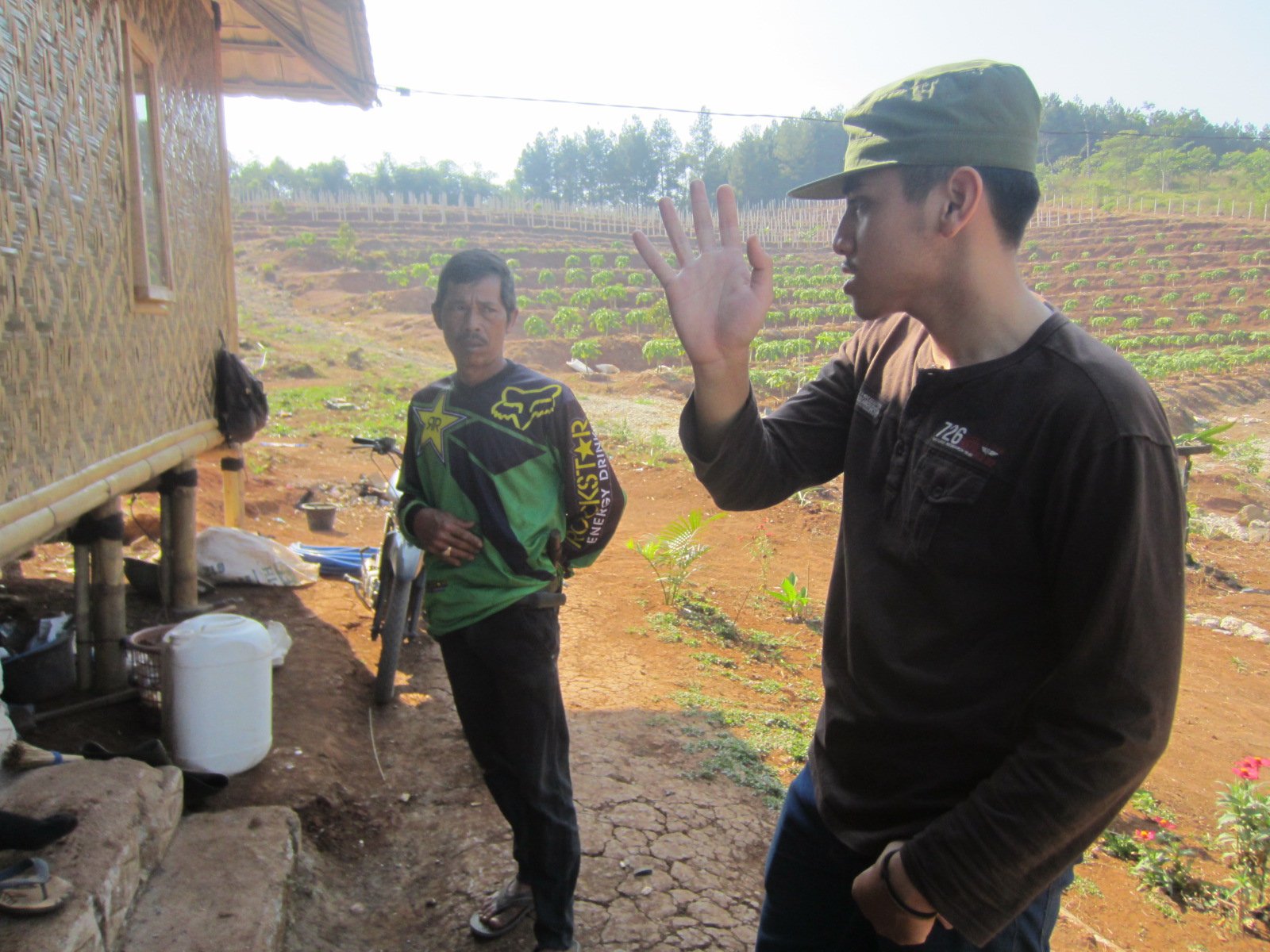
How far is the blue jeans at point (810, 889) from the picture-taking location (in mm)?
1582

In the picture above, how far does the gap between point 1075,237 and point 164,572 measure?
46.9 meters

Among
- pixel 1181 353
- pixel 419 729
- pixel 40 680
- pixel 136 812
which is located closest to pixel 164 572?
pixel 40 680

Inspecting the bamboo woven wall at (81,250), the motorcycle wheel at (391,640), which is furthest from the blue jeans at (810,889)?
the motorcycle wheel at (391,640)

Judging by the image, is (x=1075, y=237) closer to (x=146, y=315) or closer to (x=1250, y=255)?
(x=1250, y=255)

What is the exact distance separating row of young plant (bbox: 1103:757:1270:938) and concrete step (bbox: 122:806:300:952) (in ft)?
11.0

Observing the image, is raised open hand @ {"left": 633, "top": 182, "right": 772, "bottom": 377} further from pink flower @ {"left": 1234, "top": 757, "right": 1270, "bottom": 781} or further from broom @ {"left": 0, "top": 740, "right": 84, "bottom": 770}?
pink flower @ {"left": 1234, "top": 757, "right": 1270, "bottom": 781}

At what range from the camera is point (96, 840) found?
2.30 meters

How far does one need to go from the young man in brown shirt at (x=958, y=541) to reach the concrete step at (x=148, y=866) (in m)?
1.57

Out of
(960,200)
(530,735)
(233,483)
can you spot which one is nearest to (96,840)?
(530,735)

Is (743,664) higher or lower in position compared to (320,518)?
lower

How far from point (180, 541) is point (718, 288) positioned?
4.34 metres

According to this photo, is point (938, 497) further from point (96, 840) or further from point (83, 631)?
point (83, 631)

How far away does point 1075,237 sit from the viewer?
4331cm

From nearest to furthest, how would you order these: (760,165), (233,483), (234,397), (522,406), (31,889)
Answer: (31,889) → (522,406) → (234,397) → (233,483) → (760,165)
